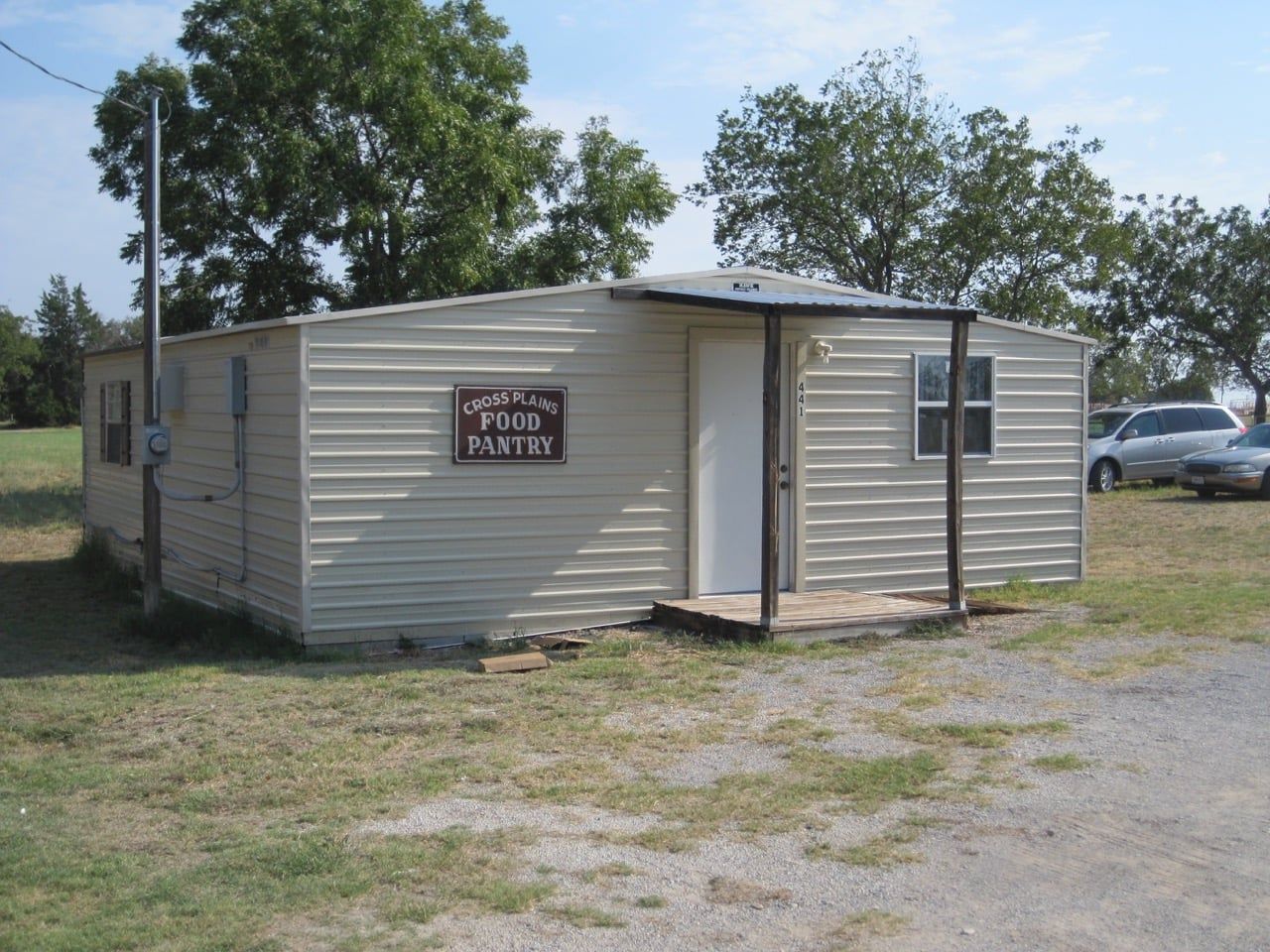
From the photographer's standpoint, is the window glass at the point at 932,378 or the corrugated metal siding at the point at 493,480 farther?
the window glass at the point at 932,378

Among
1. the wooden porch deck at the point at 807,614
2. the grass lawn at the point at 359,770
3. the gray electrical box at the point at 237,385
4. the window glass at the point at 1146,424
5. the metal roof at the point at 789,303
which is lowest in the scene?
the grass lawn at the point at 359,770

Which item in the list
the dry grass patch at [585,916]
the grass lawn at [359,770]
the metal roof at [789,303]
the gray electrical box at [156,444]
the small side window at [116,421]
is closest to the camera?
the dry grass patch at [585,916]

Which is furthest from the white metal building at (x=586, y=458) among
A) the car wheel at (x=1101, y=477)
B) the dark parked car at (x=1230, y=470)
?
the car wheel at (x=1101, y=477)

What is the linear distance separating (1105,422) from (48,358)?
63.3 meters

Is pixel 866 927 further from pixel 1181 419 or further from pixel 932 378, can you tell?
pixel 1181 419

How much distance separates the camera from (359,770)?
6562 millimetres

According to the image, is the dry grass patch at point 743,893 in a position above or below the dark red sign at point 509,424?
below

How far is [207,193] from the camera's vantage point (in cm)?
1988

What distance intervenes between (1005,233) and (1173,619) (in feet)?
61.1

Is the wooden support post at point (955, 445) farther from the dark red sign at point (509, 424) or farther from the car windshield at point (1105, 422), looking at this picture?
the car windshield at point (1105, 422)

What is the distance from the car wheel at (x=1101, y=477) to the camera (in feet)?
79.1

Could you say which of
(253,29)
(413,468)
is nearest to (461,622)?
(413,468)

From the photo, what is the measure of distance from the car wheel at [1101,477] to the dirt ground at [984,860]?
17.2m

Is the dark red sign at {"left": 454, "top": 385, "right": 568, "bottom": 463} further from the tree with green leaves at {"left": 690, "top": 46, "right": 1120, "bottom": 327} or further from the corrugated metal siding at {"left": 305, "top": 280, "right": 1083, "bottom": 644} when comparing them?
the tree with green leaves at {"left": 690, "top": 46, "right": 1120, "bottom": 327}
